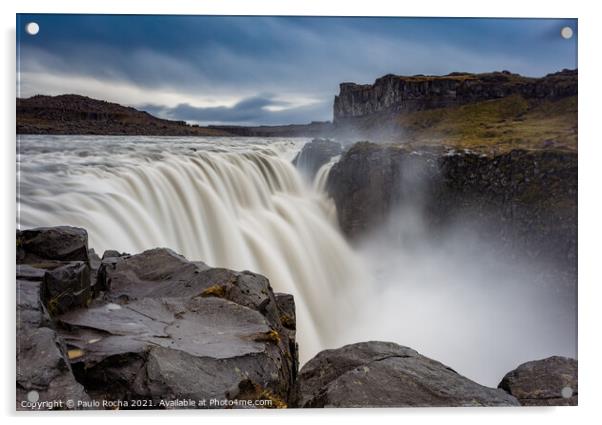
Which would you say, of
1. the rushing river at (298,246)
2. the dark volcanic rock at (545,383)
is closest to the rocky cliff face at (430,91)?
the rushing river at (298,246)

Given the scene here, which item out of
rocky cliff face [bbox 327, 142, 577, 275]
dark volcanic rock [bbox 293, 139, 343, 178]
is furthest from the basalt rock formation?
dark volcanic rock [bbox 293, 139, 343, 178]

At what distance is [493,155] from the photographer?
5.88m

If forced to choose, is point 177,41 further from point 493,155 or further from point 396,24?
point 493,155

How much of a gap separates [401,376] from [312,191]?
309 centimetres

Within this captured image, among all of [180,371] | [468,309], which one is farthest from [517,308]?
[180,371]

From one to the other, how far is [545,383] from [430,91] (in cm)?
313

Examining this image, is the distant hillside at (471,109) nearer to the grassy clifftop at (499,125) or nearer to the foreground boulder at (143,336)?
the grassy clifftop at (499,125)

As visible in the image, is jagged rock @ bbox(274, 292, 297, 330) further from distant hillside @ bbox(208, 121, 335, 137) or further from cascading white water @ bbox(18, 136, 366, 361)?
distant hillside @ bbox(208, 121, 335, 137)

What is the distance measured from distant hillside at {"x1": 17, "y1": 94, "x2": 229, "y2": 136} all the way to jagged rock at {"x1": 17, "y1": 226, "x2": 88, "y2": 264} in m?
1.08

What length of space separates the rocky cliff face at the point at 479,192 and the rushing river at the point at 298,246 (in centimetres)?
25

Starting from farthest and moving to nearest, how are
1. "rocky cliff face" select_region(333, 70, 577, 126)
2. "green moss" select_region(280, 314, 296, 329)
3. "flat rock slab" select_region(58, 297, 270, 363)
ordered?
"rocky cliff face" select_region(333, 70, 577, 126), "green moss" select_region(280, 314, 296, 329), "flat rock slab" select_region(58, 297, 270, 363)

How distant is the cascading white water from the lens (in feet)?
16.8

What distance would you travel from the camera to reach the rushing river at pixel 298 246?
527cm

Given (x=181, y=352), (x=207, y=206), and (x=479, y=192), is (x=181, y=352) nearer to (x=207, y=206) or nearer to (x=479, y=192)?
(x=207, y=206)
